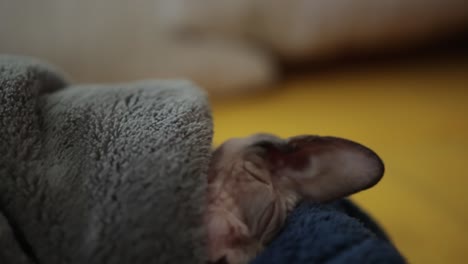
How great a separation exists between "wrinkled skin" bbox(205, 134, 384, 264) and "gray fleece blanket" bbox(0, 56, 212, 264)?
2.0 inches

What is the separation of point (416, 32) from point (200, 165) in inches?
42.7

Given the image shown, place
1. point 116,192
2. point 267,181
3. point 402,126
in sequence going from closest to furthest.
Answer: point 116,192, point 267,181, point 402,126

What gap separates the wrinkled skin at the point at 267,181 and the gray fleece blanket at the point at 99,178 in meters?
0.05

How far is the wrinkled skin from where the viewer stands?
697 mm

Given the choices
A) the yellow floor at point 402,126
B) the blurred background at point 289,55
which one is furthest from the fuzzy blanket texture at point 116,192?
the blurred background at point 289,55

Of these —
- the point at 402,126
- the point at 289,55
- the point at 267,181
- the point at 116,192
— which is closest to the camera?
the point at 116,192

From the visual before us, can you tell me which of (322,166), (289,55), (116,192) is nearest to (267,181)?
(322,166)

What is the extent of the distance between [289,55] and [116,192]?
1.01 m

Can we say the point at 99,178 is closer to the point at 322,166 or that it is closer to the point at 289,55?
the point at 322,166

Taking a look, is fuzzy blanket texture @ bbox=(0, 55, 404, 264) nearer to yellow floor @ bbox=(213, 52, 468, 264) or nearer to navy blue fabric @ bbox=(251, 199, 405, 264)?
navy blue fabric @ bbox=(251, 199, 405, 264)

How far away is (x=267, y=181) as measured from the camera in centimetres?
76

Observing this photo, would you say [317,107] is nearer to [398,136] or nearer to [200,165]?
[398,136]

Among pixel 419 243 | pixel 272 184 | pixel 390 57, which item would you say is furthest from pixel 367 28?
pixel 272 184

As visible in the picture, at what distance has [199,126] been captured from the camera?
716 mm
